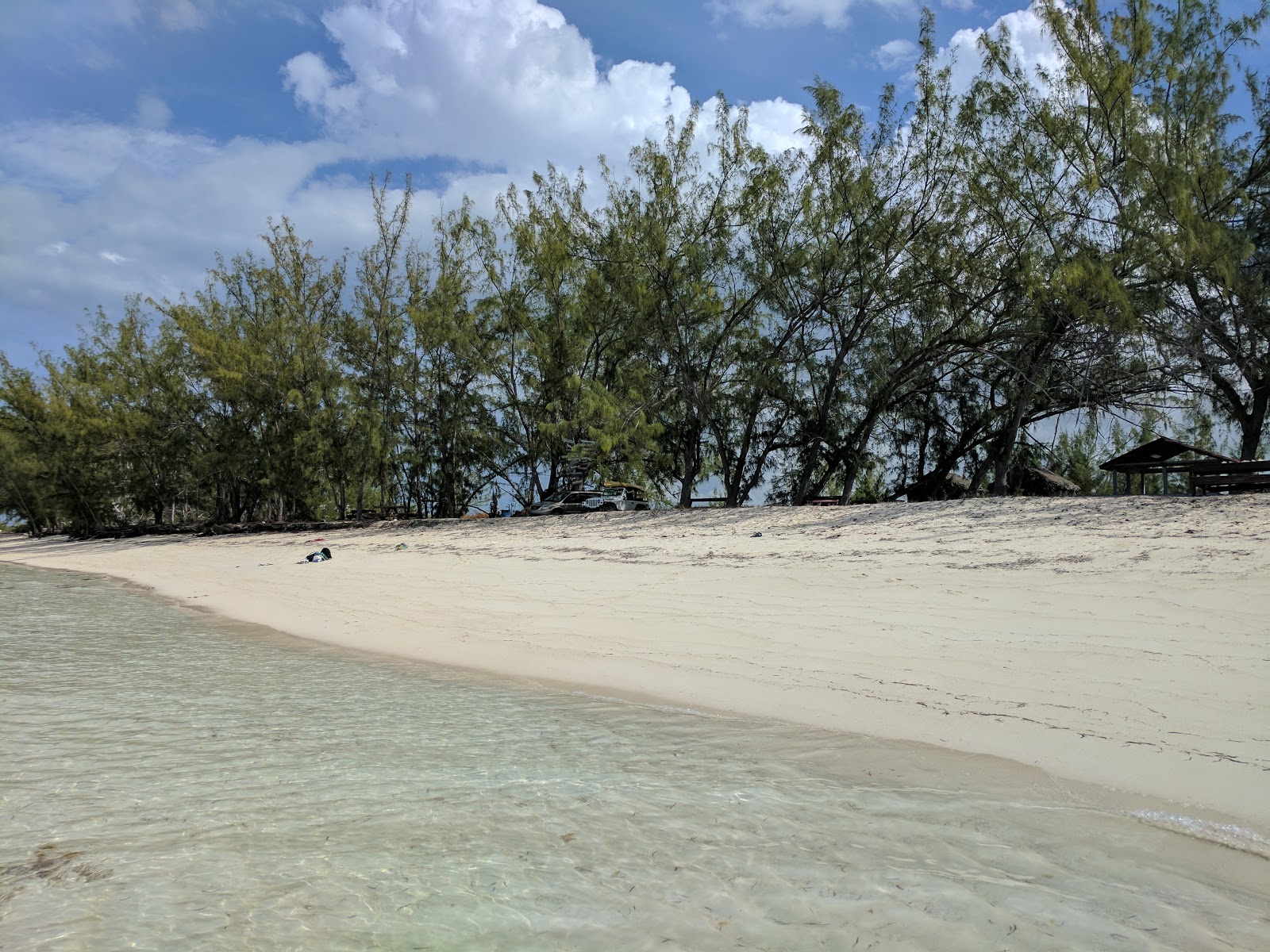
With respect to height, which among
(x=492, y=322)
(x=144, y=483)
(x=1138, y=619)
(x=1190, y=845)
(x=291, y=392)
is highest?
(x=492, y=322)

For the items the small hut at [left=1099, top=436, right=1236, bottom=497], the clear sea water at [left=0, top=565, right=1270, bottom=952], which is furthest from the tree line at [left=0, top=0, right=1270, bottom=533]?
the clear sea water at [left=0, top=565, right=1270, bottom=952]

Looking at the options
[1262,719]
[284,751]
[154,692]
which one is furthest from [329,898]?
[1262,719]

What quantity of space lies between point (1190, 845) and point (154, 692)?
586 cm

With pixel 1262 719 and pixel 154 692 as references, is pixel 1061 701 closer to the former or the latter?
pixel 1262 719

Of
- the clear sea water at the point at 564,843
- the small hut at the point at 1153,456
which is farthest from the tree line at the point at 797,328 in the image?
the clear sea water at the point at 564,843

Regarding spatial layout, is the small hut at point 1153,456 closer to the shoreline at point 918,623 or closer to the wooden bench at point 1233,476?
the wooden bench at point 1233,476

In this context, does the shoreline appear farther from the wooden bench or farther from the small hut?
the small hut

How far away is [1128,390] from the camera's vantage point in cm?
1645

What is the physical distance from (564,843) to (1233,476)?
12572mm

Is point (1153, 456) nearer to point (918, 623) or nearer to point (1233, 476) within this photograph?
point (1233, 476)

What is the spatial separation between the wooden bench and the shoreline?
72.8 inches

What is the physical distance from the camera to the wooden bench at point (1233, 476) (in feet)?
36.2

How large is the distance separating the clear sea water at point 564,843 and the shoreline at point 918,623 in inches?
20.6

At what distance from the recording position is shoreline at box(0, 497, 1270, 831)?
3951 mm
